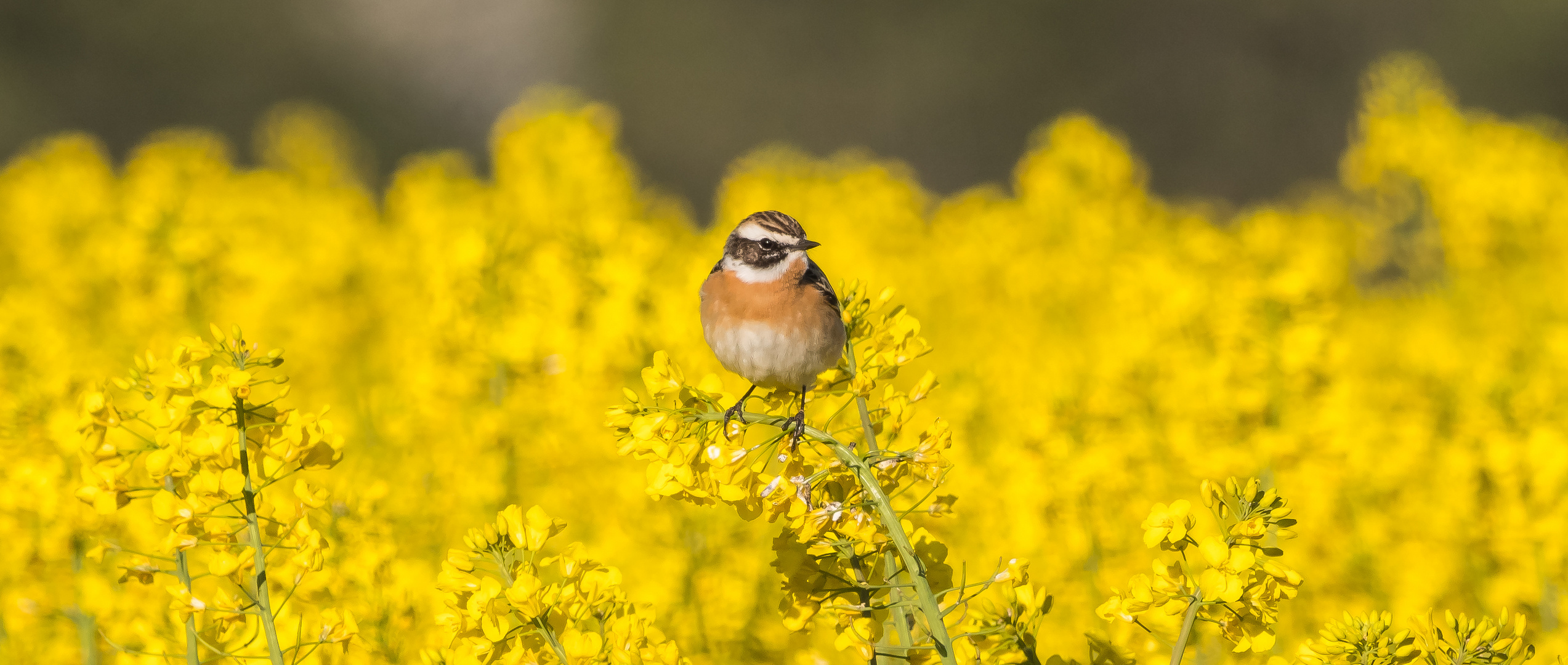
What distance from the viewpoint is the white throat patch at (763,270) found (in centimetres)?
307

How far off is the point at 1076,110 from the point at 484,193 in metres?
21.0

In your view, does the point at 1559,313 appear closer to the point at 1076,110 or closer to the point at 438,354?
the point at 438,354

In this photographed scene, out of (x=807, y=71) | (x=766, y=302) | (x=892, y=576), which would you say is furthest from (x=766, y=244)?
(x=807, y=71)

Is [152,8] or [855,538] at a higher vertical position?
[152,8]

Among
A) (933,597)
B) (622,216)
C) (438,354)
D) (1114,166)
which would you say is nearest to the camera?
(933,597)

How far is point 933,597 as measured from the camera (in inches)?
88.3

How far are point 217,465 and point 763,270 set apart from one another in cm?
158

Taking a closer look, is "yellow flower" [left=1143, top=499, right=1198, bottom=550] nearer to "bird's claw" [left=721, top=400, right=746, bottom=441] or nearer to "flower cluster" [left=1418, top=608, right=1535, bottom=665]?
"flower cluster" [left=1418, top=608, right=1535, bottom=665]

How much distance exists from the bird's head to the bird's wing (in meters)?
0.06

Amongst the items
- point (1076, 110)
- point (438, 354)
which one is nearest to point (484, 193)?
point (438, 354)

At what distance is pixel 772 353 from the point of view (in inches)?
114

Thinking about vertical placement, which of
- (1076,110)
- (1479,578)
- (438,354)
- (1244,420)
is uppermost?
(1076,110)

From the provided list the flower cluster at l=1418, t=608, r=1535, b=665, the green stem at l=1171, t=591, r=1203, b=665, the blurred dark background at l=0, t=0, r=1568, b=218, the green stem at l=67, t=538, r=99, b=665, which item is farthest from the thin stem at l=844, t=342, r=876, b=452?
the blurred dark background at l=0, t=0, r=1568, b=218

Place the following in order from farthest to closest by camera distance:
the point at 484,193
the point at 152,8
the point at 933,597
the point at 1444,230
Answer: the point at 152,8 < the point at 484,193 < the point at 1444,230 < the point at 933,597
